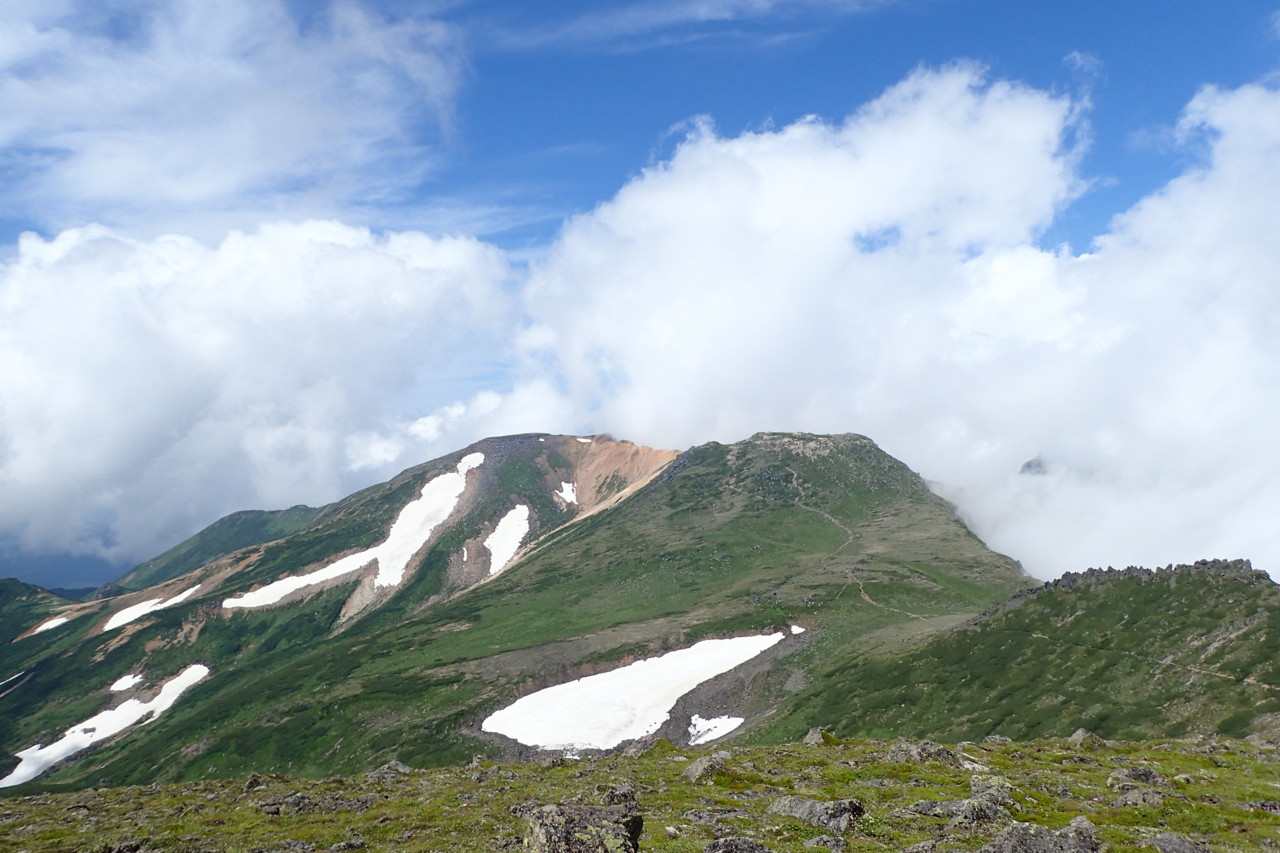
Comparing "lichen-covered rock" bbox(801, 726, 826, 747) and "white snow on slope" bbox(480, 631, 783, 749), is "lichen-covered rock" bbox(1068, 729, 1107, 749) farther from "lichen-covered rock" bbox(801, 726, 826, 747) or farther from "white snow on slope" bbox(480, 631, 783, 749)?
"white snow on slope" bbox(480, 631, 783, 749)

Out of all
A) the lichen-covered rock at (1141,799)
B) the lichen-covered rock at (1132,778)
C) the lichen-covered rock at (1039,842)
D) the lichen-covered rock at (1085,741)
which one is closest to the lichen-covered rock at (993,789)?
the lichen-covered rock at (1141,799)

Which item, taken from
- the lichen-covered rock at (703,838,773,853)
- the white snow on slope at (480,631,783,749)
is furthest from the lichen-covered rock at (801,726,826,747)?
the white snow on slope at (480,631,783,749)

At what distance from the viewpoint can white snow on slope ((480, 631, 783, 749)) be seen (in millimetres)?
113688

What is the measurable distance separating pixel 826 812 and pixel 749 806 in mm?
6300

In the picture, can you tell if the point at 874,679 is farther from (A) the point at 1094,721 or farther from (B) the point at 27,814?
(B) the point at 27,814

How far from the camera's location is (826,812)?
31.2m

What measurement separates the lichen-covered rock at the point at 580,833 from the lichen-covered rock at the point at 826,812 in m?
11.0

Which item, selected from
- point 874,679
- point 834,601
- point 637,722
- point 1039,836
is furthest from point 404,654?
point 1039,836

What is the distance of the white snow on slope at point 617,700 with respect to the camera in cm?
11369

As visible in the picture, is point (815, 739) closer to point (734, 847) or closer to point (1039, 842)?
point (1039, 842)

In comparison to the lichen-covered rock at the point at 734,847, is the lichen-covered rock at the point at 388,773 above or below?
below

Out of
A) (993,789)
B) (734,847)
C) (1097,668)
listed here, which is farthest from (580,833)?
(1097,668)

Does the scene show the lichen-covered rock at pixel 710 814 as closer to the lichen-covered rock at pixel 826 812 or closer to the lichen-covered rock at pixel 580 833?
the lichen-covered rock at pixel 826 812

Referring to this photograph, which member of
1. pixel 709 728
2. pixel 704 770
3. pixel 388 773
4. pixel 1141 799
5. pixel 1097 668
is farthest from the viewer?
pixel 709 728
